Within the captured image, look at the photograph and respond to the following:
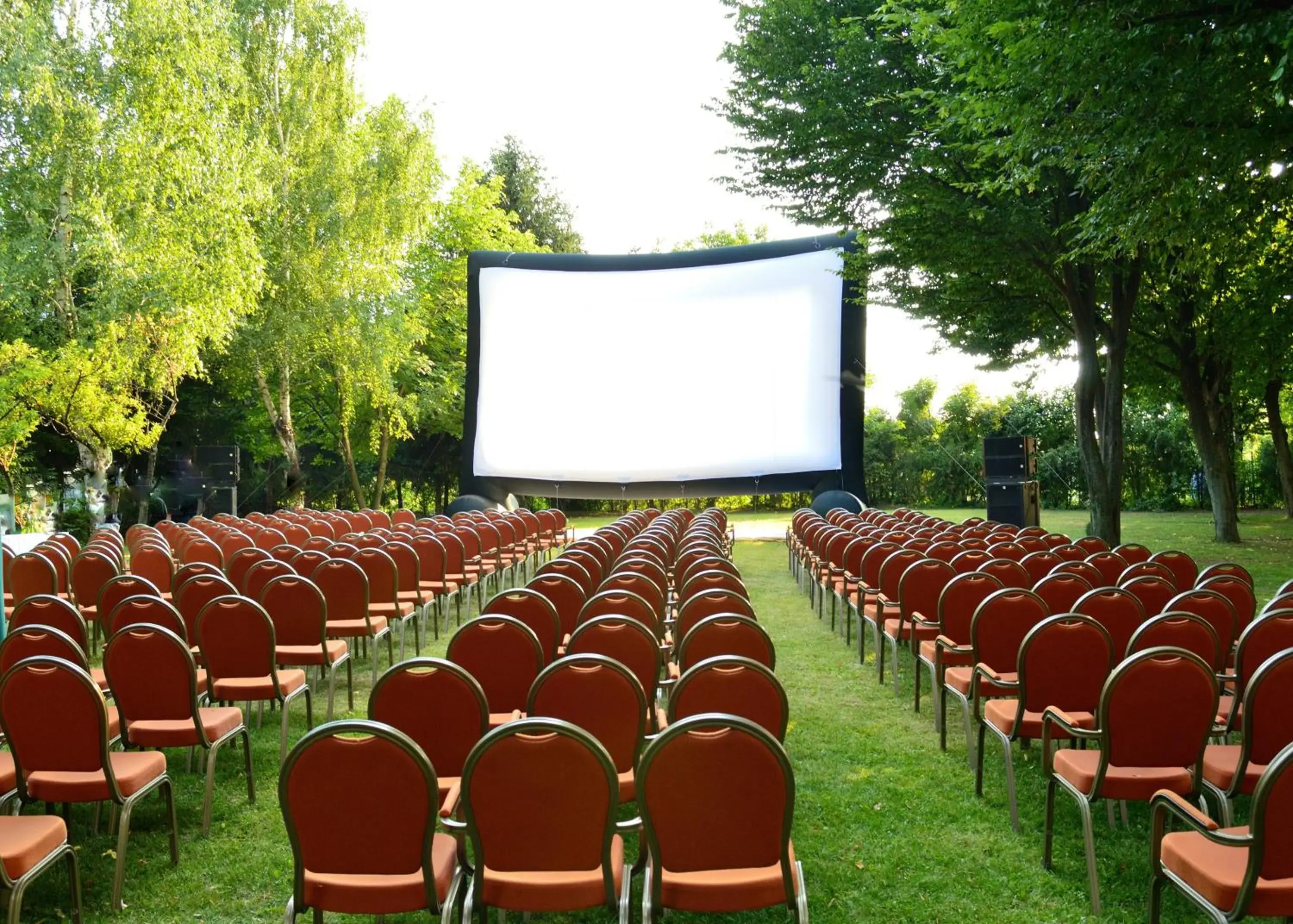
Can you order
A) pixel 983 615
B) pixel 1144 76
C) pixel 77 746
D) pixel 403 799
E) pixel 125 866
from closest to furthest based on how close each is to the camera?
1. pixel 403 799
2. pixel 77 746
3. pixel 125 866
4. pixel 983 615
5. pixel 1144 76

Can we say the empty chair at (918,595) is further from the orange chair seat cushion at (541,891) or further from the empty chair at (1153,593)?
the orange chair seat cushion at (541,891)

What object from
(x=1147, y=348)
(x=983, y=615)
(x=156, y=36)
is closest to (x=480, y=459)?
(x=156, y=36)

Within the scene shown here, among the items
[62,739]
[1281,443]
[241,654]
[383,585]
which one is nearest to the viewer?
[62,739]

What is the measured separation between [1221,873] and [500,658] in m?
2.77

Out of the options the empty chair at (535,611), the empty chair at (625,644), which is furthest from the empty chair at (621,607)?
the empty chair at (625,644)

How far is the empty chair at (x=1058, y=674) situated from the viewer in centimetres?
400

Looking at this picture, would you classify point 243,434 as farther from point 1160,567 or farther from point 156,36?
point 1160,567

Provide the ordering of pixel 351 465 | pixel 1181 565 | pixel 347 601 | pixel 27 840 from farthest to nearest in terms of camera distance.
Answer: pixel 351 465, pixel 347 601, pixel 1181 565, pixel 27 840

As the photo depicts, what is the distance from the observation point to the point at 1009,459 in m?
15.3

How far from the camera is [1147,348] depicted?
1761 cm

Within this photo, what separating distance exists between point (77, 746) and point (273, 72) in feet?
70.2

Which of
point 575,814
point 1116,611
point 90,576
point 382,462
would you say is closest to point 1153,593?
point 1116,611

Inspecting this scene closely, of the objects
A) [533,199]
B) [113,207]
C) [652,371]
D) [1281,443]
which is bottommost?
[1281,443]

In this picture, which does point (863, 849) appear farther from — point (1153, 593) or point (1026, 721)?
point (1153, 593)
